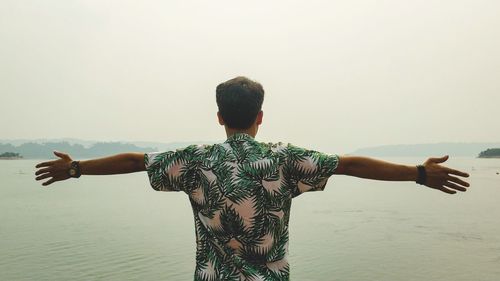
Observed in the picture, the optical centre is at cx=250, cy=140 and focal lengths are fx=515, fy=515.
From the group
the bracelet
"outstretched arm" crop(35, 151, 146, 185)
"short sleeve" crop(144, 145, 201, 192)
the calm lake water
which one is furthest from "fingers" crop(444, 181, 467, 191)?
the calm lake water

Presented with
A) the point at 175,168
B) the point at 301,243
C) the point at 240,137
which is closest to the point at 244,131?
the point at 240,137

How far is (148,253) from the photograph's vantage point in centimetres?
2586

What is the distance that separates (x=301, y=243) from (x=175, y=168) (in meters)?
28.5

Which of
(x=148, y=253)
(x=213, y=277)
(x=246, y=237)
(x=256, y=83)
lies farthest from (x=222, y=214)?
(x=148, y=253)

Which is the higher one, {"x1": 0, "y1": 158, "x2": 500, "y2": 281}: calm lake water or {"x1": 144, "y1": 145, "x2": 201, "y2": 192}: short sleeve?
{"x1": 144, "y1": 145, "x2": 201, "y2": 192}: short sleeve

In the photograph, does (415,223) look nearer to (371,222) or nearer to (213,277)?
(371,222)

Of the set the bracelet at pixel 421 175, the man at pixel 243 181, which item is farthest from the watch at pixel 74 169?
the bracelet at pixel 421 175

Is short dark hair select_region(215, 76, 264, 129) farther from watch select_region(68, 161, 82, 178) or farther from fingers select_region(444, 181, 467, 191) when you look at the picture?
fingers select_region(444, 181, 467, 191)

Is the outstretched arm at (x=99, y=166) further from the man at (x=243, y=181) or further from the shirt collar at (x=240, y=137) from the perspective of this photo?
the shirt collar at (x=240, y=137)

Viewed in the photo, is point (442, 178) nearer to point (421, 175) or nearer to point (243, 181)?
point (421, 175)

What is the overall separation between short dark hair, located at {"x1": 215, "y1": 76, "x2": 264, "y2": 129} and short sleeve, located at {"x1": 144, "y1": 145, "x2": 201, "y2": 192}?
9.4 inches

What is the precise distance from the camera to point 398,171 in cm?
279

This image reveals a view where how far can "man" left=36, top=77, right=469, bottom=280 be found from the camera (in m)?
2.55

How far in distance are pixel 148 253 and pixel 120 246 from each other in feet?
9.58
